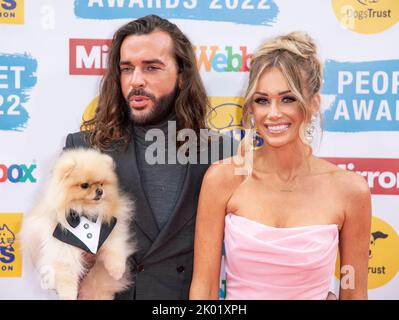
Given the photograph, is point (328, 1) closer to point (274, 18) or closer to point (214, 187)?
point (274, 18)

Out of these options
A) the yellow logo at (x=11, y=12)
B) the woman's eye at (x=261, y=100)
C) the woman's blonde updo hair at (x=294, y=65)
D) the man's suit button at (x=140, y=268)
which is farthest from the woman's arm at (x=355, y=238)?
the yellow logo at (x=11, y=12)

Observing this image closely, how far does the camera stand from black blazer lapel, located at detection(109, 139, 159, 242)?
1812mm

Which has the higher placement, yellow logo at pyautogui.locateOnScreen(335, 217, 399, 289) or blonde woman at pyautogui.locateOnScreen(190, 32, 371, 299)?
blonde woman at pyautogui.locateOnScreen(190, 32, 371, 299)

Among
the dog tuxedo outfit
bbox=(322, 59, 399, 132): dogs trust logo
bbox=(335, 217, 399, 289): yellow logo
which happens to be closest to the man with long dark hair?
the dog tuxedo outfit

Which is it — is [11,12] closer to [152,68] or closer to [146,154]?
[152,68]

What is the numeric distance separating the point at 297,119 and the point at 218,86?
761 mm

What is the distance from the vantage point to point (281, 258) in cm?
169

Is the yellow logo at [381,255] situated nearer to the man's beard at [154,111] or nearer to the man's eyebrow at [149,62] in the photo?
the man's beard at [154,111]

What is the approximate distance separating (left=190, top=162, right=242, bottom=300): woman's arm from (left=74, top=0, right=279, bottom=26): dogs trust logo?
2.94ft

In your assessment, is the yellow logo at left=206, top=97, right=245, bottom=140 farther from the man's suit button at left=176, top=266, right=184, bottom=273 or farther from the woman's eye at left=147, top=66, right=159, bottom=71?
the man's suit button at left=176, top=266, right=184, bottom=273

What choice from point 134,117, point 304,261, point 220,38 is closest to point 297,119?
point 304,261

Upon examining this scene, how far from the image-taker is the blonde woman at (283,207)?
1686 mm

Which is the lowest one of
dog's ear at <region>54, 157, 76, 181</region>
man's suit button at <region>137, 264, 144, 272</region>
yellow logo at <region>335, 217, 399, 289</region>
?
yellow logo at <region>335, 217, 399, 289</region>

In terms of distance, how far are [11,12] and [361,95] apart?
1.84 meters
